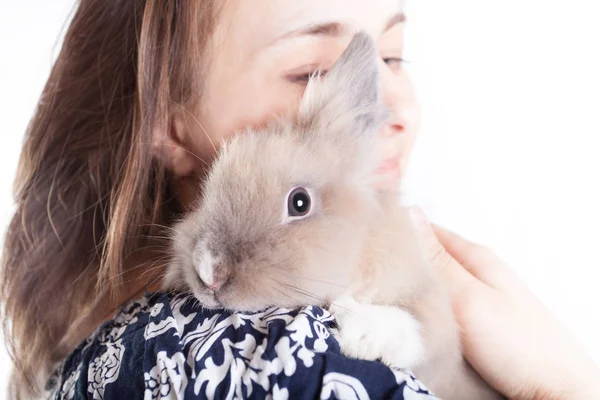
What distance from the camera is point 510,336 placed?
1.37 metres

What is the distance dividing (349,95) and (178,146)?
1.58ft

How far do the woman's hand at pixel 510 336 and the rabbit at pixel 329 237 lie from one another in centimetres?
15

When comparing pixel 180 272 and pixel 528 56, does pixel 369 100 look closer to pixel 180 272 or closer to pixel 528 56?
pixel 180 272

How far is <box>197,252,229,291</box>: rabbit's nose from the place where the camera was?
0.98 m

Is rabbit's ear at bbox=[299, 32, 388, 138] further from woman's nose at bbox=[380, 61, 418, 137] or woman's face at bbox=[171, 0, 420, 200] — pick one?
woman's nose at bbox=[380, 61, 418, 137]

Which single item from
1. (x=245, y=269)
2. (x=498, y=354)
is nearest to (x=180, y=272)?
(x=245, y=269)

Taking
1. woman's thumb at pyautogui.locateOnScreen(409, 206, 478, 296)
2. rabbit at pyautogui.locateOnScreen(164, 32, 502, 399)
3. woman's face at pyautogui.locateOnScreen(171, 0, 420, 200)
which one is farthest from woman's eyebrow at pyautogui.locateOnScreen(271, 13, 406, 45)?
woman's thumb at pyautogui.locateOnScreen(409, 206, 478, 296)

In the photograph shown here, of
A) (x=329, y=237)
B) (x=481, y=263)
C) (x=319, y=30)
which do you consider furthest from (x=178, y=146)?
(x=481, y=263)

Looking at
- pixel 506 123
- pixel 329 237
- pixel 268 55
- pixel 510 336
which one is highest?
pixel 268 55

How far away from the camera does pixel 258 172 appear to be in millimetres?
1056

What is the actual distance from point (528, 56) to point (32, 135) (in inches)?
67.6

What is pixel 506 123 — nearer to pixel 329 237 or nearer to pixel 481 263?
pixel 481 263

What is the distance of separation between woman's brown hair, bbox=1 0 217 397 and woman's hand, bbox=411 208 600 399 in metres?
0.69

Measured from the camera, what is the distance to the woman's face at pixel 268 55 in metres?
1.24
